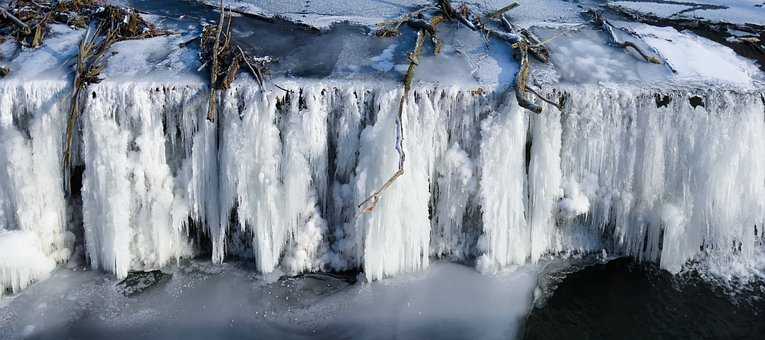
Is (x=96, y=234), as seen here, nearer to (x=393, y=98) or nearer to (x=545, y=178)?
(x=393, y=98)

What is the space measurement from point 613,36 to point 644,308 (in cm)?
268

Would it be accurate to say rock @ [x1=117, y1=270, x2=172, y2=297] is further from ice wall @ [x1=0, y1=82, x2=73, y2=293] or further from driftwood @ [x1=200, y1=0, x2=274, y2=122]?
driftwood @ [x1=200, y1=0, x2=274, y2=122]

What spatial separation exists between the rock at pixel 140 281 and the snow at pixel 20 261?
26.2 inches

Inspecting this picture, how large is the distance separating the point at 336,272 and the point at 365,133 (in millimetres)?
1250

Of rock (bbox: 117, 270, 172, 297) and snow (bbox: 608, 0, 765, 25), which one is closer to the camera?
rock (bbox: 117, 270, 172, 297)

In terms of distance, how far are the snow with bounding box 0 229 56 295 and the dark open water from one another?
3936 millimetres

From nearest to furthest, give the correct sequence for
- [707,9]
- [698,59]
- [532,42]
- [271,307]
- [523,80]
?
[271,307]
[523,80]
[698,59]
[532,42]
[707,9]

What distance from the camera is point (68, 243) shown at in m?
5.45

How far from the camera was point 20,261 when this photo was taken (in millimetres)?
5070

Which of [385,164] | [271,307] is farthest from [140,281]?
[385,164]

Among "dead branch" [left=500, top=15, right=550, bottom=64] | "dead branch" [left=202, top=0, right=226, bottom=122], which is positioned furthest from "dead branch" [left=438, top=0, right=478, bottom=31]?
"dead branch" [left=202, top=0, right=226, bottom=122]

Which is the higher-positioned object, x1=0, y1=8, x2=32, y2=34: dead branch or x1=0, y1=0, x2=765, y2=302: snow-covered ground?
x1=0, y1=8, x2=32, y2=34: dead branch

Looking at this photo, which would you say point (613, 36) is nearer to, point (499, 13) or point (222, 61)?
point (499, 13)

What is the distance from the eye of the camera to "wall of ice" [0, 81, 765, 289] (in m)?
5.12
